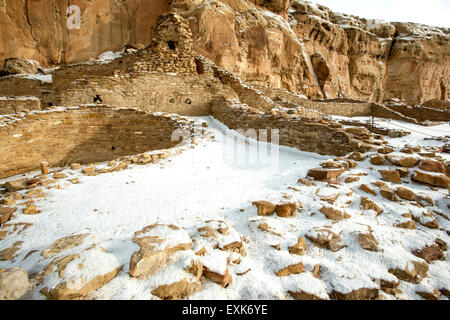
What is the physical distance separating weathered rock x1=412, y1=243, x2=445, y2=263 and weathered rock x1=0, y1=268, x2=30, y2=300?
365 centimetres

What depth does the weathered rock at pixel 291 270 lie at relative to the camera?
5.91ft

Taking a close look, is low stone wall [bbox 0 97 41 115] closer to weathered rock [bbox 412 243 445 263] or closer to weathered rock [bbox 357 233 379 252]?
weathered rock [bbox 357 233 379 252]

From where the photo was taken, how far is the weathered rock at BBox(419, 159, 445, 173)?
133 inches

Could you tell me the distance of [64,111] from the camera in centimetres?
546

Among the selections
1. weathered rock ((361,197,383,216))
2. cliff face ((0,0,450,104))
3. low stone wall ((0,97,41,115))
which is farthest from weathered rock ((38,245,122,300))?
cliff face ((0,0,450,104))

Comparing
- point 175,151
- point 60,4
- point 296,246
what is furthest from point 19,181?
point 60,4

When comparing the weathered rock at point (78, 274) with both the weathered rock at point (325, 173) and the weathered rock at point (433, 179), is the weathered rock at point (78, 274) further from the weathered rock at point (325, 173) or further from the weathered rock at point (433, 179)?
the weathered rock at point (433, 179)

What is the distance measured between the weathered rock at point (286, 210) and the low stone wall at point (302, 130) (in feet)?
8.50

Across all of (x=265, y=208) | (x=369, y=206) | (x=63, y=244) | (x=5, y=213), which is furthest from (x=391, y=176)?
(x=5, y=213)

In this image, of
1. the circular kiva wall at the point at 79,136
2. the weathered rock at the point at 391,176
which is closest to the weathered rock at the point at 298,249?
the weathered rock at the point at 391,176

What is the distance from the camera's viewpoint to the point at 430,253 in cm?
210

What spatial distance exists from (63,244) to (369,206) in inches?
153

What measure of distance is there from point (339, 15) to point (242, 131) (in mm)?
35302

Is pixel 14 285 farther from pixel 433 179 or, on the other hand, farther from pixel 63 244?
pixel 433 179
